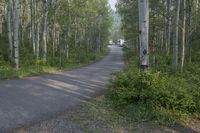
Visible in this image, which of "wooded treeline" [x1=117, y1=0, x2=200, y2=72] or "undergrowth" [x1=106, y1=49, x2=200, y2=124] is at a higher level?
"wooded treeline" [x1=117, y1=0, x2=200, y2=72]

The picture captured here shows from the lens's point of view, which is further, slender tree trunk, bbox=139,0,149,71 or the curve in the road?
slender tree trunk, bbox=139,0,149,71

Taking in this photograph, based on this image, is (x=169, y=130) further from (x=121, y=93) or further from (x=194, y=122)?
(x=121, y=93)

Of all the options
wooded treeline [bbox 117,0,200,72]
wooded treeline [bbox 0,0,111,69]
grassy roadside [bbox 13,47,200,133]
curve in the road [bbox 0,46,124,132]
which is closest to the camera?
grassy roadside [bbox 13,47,200,133]

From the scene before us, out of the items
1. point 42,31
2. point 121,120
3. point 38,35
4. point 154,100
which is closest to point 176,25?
point 154,100

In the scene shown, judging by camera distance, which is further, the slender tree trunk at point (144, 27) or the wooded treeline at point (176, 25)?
the wooded treeline at point (176, 25)

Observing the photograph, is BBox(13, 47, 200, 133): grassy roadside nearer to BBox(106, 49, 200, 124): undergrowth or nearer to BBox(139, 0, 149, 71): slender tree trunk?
BBox(106, 49, 200, 124): undergrowth

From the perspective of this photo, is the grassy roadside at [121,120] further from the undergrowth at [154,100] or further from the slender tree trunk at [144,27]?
the slender tree trunk at [144,27]

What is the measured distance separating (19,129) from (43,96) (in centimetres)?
398

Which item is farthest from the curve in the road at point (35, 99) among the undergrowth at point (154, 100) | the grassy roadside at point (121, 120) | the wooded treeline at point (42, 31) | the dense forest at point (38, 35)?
the wooded treeline at point (42, 31)

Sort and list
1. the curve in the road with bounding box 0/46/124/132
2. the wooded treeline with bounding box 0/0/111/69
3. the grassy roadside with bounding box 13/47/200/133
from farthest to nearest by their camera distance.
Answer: the wooded treeline with bounding box 0/0/111/69 → the curve in the road with bounding box 0/46/124/132 → the grassy roadside with bounding box 13/47/200/133

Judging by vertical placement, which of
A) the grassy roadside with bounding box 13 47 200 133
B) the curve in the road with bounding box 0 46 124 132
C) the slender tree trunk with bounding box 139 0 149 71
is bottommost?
the grassy roadside with bounding box 13 47 200 133

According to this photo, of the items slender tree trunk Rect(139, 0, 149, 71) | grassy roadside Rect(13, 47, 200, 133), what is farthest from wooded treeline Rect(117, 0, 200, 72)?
grassy roadside Rect(13, 47, 200, 133)

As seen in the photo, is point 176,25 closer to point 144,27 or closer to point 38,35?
point 144,27

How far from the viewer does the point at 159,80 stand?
9883mm
